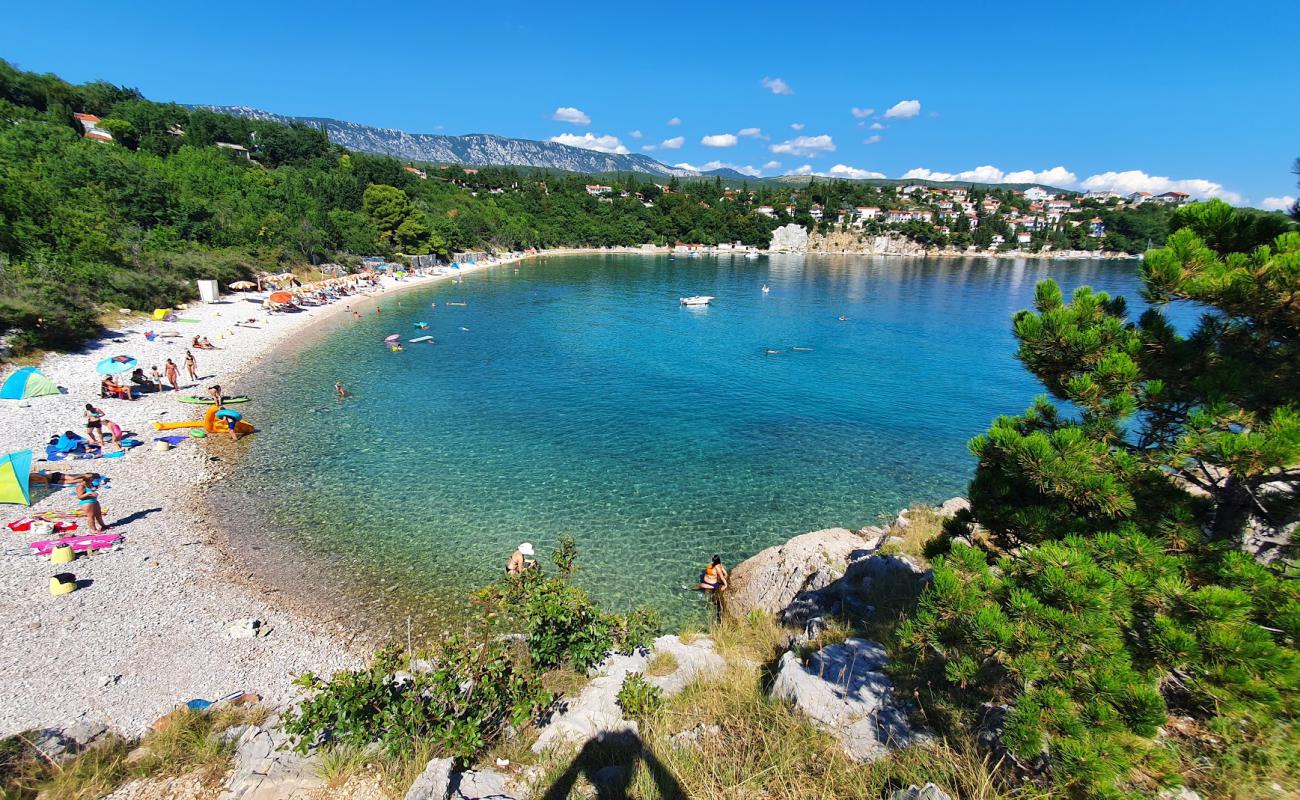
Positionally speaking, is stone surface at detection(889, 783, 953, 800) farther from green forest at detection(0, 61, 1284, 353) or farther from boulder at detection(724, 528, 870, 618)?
boulder at detection(724, 528, 870, 618)

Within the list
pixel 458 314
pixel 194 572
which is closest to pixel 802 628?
pixel 194 572

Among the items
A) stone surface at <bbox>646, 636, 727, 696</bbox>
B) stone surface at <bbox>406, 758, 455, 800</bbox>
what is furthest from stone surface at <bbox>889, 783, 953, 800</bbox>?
stone surface at <bbox>406, 758, 455, 800</bbox>

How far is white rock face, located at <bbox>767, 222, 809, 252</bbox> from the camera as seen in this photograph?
520ft

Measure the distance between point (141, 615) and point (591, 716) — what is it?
1126cm

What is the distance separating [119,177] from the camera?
47.1 meters

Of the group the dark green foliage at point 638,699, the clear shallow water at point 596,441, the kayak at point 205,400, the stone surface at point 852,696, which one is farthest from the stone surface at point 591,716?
the kayak at point 205,400

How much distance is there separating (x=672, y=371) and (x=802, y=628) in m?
26.6

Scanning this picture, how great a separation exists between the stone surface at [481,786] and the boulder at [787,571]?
753 cm

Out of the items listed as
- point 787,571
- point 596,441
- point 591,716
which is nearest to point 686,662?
point 591,716

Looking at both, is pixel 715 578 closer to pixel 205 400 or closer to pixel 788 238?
pixel 205 400

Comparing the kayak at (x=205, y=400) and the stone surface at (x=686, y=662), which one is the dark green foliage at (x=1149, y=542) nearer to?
the stone surface at (x=686, y=662)

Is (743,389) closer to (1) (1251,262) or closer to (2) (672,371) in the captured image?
(2) (672,371)

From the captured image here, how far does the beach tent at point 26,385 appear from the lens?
2095 centimetres

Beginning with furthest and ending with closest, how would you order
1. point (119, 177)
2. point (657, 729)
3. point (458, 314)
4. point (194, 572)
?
point (458, 314) < point (119, 177) < point (194, 572) < point (657, 729)
